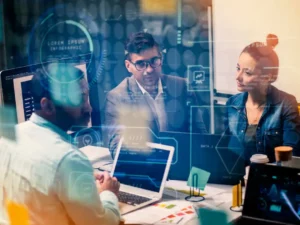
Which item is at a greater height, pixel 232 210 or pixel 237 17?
pixel 237 17

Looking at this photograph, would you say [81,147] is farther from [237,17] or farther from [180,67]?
[237,17]

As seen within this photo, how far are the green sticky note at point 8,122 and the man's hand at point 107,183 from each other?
17.2 inches

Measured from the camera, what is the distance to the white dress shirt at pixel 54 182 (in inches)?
77.7

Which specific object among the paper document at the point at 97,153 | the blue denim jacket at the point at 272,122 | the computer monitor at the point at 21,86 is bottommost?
the paper document at the point at 97,153

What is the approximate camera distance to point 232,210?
79.7 inches

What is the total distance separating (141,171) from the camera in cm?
219

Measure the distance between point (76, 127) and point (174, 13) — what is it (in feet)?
2.24

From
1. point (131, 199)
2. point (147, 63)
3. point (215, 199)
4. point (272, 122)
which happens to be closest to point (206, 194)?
point (215, 199)

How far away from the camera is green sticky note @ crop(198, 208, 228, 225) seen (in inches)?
79.8

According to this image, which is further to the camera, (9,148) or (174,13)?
(9,148)

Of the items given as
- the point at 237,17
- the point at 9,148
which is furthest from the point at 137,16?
the point at 9,148

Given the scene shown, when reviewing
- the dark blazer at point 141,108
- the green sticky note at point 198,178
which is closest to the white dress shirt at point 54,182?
the dark blazer at point 141,108

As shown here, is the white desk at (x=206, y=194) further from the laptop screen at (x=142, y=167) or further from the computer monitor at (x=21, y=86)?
the computer monitor at (x=21, y=86)

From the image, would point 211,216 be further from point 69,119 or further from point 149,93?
point 69,119
